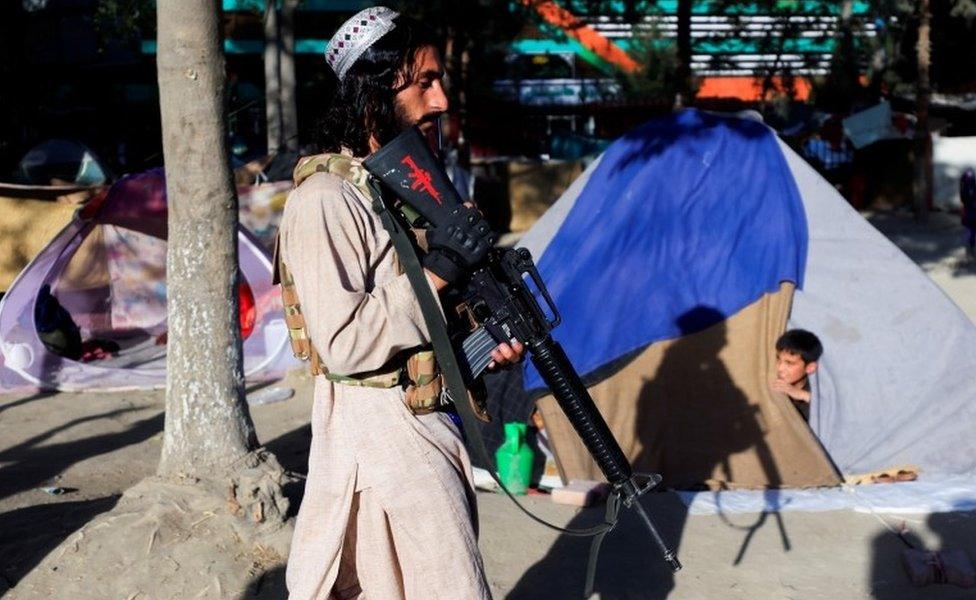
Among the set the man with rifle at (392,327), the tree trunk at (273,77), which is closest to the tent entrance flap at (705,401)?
the man with rifle at (392,327)

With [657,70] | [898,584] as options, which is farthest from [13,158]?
[657,70]

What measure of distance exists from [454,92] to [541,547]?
48.5 feet

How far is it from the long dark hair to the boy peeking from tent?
3533 millimetres

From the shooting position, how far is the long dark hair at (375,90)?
2.47m

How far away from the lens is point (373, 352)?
2299 millimetres

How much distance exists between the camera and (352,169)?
94.3 inches

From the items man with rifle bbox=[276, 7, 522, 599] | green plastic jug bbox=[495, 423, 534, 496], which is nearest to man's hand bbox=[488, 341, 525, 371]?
man with rifle bbox=[276, 7, 522, 599]

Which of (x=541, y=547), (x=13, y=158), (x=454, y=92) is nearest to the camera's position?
(x=541, y=547)

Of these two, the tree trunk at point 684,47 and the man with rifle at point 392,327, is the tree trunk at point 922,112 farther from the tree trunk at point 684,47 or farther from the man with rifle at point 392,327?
the man with rifle at point 392,327

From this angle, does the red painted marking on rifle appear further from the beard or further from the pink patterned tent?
the pink patterned tent

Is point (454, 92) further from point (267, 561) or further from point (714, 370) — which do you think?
point (267, 561)

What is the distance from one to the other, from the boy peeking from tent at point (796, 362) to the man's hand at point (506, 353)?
11.2ft

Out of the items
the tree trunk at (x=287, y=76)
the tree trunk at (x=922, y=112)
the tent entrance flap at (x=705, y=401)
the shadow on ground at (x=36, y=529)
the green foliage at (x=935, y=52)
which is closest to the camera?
the shadow on ground at (x=36, y=529)

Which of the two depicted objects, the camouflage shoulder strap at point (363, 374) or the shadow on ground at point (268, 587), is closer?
the camouflage shoulder strap at point (363, 374)
